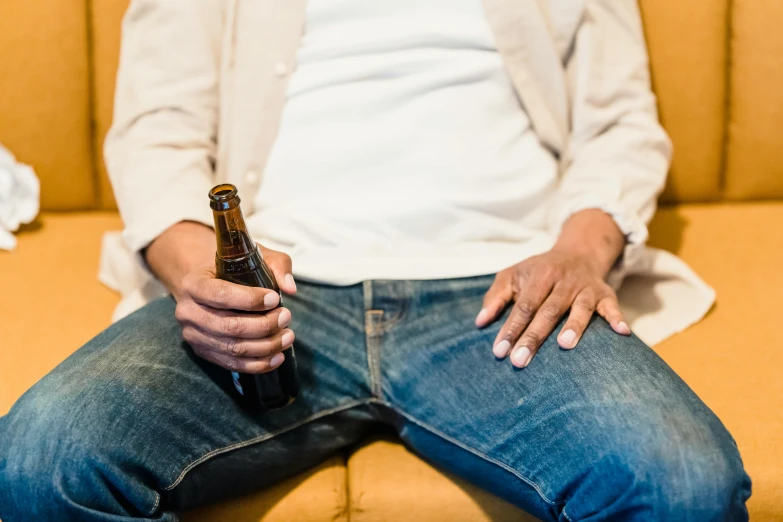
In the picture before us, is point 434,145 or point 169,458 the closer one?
point 169,458

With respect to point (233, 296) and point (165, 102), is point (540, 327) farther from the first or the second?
point (165, 102)

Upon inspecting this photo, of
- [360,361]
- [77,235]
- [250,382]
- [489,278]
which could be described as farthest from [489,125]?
[77,235]

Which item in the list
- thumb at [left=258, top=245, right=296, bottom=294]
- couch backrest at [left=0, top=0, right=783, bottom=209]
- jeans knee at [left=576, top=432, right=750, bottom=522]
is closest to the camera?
jeans knee at [left=576, top=432, right=750, bottom=522]

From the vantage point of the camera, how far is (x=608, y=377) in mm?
737

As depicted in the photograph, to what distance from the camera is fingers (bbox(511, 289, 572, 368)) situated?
0.78 metres

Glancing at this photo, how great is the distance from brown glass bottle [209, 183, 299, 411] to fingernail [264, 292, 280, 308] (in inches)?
1.2

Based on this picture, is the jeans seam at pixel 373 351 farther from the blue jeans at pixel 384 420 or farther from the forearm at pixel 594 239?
the forearm at pixel 594 239

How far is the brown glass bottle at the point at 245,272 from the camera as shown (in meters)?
0.68

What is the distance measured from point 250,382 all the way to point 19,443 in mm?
233

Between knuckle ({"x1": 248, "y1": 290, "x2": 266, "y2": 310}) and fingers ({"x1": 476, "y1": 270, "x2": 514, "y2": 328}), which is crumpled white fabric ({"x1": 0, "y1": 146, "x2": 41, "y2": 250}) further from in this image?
fingers ({"x1": 476, "y1": 270, "x2": 514, "y2": 328})

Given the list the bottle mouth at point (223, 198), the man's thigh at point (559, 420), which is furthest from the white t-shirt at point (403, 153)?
the bottle mouth at point (223, 198)

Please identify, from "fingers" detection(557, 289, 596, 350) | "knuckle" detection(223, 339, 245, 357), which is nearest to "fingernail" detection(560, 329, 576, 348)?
"fingers" detection(557, 289, 596, 350)

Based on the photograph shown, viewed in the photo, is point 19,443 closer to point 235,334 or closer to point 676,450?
point 235,334

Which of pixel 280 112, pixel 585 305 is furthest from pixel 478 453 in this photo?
pixel 280 112
